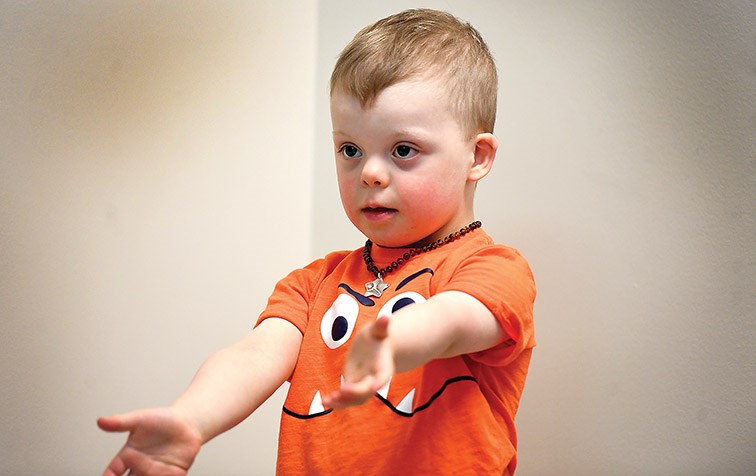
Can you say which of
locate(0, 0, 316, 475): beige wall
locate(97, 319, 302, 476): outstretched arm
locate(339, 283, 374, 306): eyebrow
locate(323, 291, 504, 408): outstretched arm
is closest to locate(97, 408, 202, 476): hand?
locate(97, 319, 302, 476): outstretched arm

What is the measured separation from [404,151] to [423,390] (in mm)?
313

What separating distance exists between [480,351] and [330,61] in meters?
0.84

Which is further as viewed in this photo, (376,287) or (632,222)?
(632,222)

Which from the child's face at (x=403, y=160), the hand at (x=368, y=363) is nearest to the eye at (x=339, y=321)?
the child's face at (x=403, y=160)

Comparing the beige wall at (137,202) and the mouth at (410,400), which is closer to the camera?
the mouth at (410,400)

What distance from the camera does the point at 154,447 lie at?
0.88m

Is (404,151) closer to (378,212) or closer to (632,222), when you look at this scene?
(378,212)

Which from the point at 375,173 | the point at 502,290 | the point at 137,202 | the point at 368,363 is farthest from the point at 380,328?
the point at 137,202

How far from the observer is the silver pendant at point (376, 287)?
109cm

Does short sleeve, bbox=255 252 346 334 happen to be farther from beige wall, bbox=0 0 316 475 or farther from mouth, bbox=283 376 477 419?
beige wall, bbox=0 0 316 475

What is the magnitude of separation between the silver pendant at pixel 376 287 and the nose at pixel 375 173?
0.14 m

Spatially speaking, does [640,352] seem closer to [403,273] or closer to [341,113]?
[403,273]

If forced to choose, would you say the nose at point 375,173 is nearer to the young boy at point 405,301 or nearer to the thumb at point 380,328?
the young boy at point 405,301

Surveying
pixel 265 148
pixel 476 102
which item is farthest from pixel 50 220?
pixel 476 102
